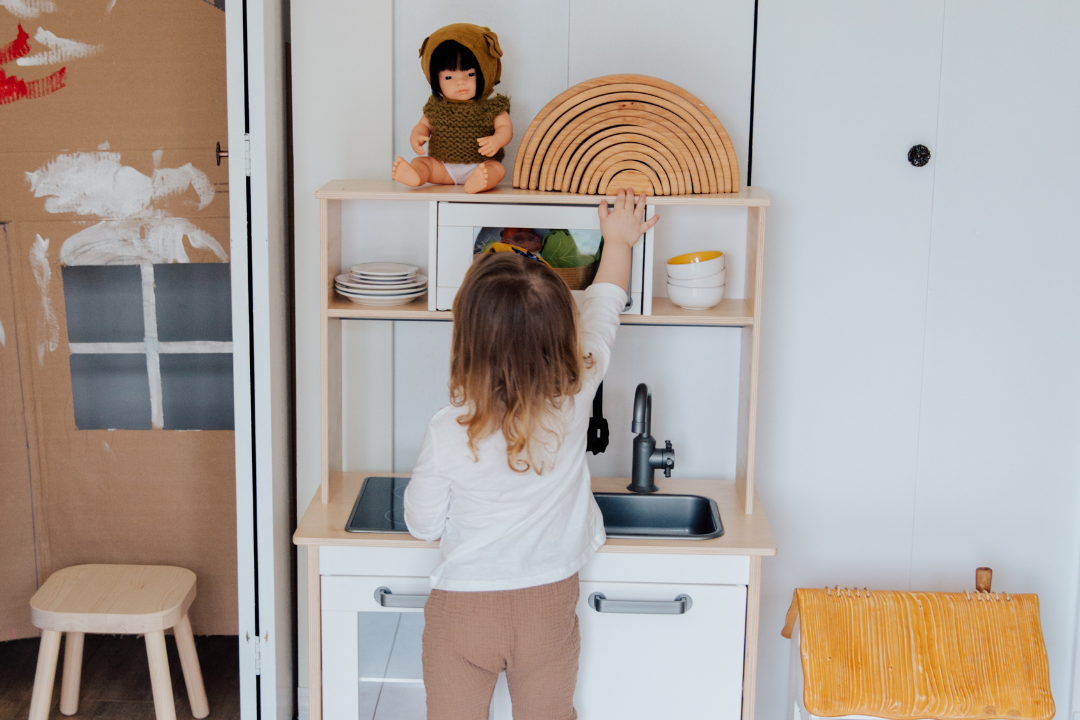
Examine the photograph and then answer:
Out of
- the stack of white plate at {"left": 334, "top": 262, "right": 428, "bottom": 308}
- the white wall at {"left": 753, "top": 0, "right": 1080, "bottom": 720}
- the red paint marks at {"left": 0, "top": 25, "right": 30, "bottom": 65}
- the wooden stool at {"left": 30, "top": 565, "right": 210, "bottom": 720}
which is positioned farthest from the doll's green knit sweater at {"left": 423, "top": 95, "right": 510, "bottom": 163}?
the wooden stool at {"left": 30, "top": 565, "right": 210, "bottom": 720}

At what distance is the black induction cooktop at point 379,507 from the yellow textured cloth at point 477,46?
0.90 m

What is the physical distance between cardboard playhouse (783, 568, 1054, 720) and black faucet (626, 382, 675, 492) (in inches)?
15.8

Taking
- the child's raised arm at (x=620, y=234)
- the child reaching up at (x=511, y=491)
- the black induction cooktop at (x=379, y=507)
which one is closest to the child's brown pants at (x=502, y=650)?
the child reaching up at (x=511, y=491)

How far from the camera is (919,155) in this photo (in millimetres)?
2115

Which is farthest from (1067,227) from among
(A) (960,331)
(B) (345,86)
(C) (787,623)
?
(B) (345,86)

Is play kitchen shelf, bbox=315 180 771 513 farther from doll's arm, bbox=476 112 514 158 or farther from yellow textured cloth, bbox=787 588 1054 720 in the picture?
yellow textured cloth, bbox=787 588 1054 720

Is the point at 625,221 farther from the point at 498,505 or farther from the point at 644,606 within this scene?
the point at 644,606

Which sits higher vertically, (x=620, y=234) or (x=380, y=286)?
(x=620, y=234)

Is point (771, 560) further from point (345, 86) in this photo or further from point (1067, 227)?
point (345, 86)

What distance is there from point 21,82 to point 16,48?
7 cm

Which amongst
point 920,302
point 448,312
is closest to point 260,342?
point 448,312

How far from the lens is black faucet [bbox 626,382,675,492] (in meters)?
2.06

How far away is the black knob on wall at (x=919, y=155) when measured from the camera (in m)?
2.11

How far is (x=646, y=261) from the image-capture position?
1944 mm
